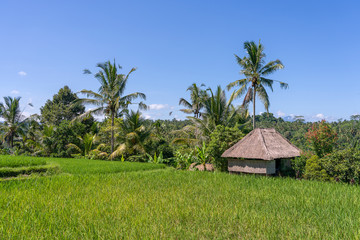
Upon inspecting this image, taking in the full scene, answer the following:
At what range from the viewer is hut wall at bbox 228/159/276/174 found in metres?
10.2

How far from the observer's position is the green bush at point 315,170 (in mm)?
9336

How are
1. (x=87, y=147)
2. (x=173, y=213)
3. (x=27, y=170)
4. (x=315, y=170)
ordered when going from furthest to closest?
(x=87, y=147), (x=27, y=170), (x=315, y=170), (x=173, y=213)

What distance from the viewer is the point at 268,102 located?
1534cm

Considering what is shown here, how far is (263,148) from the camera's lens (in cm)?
1031

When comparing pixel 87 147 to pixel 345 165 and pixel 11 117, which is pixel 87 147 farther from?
pixel 345 165

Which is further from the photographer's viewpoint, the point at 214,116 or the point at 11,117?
the point at 11,117

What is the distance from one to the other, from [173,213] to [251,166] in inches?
264

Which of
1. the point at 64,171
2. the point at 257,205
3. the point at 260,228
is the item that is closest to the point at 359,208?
the point at 257,205

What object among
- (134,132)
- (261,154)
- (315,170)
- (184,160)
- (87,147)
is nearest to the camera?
(315,170)

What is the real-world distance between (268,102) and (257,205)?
10951mm

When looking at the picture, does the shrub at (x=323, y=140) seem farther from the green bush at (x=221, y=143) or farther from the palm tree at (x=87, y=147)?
the palm tree at (x=87, y=147)

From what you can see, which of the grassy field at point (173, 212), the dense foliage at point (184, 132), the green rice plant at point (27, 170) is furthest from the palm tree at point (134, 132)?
the grassy field at point (173, 212)

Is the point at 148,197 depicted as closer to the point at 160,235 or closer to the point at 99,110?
the point at 160,235

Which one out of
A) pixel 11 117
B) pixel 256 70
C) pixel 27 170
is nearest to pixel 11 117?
pixel 11 117
